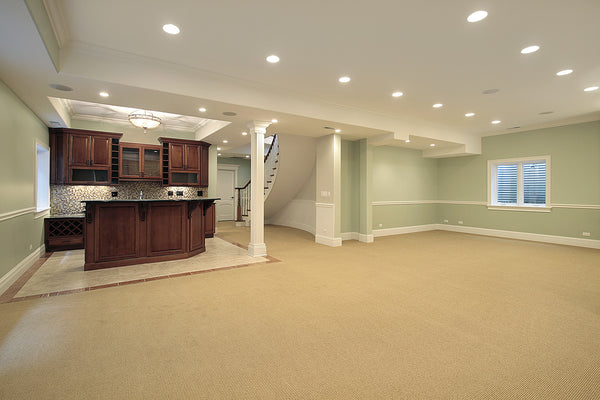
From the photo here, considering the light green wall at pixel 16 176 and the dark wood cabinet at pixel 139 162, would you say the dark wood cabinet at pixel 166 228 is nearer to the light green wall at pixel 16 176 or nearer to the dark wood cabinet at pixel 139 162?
the light green wall at pixel 16 176

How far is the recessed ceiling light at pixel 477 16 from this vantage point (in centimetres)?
269

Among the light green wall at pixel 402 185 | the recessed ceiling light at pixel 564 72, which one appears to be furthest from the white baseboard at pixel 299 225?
the recessed ceiling light at pixel 564 72

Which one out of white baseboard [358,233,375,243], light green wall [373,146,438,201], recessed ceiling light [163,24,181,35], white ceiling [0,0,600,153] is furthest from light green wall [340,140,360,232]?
recessed ceiling light [163,24,181,35]

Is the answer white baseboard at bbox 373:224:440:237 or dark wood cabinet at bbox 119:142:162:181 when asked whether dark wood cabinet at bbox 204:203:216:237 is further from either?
white baseboard at bbox 373:224:440:237

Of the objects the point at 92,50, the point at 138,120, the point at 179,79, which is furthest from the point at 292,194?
the point at 92,50

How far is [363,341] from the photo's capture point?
2.42 meters

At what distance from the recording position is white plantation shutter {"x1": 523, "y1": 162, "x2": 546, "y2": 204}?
7359mm

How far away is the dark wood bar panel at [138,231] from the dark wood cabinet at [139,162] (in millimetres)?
2856

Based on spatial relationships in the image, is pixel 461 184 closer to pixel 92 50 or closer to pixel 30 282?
pixel 92 50

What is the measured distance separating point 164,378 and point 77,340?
42.4 inches

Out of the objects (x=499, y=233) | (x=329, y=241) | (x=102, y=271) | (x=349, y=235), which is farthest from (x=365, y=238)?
(x=102, y=271)

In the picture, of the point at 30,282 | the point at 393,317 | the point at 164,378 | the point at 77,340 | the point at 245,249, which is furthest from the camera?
the point at 245,249

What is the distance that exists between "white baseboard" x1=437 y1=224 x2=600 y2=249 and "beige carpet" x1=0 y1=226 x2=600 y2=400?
119 inches

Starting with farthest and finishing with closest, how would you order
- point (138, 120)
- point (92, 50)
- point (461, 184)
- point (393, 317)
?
1. point (461, 184)
2. point (138, 120)
3. point (92, 50)
4. point (393, 317)
